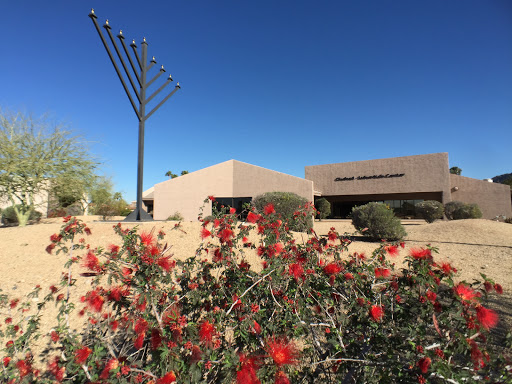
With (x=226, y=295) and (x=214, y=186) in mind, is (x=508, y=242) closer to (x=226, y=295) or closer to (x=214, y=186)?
(x=226, y=295)

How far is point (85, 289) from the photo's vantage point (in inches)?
179

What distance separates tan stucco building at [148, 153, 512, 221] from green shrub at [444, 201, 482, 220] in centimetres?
344

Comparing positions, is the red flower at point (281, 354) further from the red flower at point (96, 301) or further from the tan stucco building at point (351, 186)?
the tan stucco building at point (351, 186)

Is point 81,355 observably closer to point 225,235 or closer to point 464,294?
point 225,235

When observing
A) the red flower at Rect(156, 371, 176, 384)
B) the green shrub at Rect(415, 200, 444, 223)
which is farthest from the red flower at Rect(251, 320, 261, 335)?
the green shrub at Rect(415, 200, 444, 223)

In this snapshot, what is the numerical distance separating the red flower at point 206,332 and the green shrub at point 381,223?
9.08 metres

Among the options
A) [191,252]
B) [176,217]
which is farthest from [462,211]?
[176,217]

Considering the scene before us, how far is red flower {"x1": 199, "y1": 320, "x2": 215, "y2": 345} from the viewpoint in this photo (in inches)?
51.6

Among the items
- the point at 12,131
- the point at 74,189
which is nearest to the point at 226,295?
the point at 74,189

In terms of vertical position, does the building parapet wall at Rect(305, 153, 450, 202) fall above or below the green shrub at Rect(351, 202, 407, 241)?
above

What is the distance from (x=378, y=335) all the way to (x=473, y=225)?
13571 mm

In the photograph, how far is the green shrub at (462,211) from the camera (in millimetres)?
16812

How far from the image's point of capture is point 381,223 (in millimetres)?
9422

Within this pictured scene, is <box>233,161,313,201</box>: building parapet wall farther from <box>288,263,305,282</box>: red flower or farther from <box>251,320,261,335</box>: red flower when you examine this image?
<box>251,320,261,335</box>: red flower
